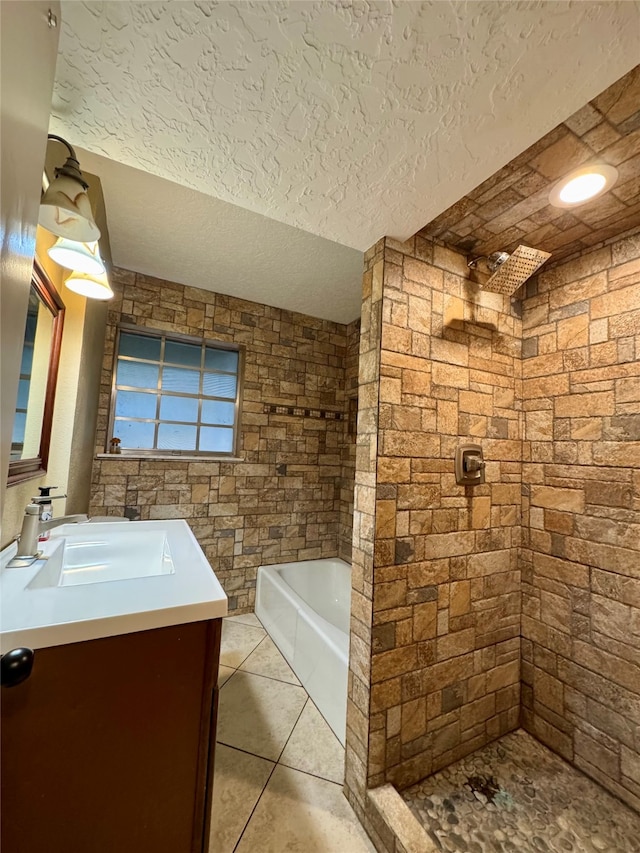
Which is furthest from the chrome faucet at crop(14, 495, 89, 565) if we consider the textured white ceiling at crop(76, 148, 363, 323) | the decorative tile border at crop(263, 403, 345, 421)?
the decorative tile border at crop(263, 403, 345, 421)

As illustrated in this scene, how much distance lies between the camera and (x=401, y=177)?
3.69 ft

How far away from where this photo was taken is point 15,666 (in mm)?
670

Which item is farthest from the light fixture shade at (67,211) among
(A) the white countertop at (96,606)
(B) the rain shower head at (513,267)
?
(B) the rain shower head at (513,267)

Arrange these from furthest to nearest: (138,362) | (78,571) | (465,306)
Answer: (138,362), (465,306), (78,571)

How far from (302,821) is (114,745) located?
1060mm

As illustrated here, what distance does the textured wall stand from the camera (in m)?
1.42

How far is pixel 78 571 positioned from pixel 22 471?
1.54 ft

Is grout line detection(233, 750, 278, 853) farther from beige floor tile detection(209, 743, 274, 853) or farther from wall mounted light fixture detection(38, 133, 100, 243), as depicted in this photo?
wall mounted light fixture detection(38, 133, 100, 243)

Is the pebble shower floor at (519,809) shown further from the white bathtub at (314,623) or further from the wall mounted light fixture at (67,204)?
the wall mounted light fixture at (67,204)

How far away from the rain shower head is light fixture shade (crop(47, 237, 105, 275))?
167 centimetres

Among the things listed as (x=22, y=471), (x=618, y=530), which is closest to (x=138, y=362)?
(x=22, y=471)

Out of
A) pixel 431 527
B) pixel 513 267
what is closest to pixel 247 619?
pixel 431 527

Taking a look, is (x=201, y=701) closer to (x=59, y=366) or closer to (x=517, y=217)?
→ (x=59, y=366)

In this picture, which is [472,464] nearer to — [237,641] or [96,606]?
[96,606]
